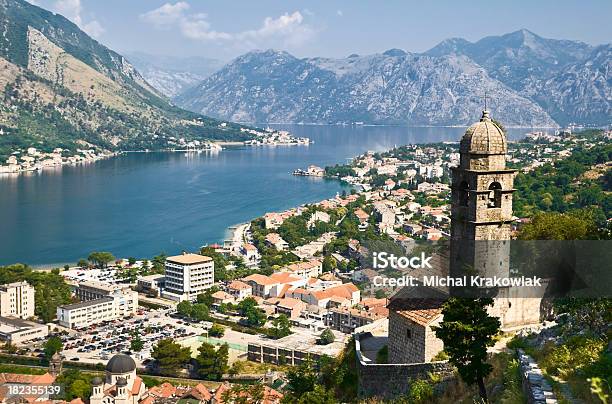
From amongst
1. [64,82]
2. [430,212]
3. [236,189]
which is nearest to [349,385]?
[430,212]

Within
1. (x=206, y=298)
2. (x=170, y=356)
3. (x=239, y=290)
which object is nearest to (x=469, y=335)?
(x=170, y=356)

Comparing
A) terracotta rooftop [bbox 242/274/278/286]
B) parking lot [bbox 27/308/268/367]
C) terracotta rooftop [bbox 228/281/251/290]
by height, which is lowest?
parking lot [bbox 27/308/268/367]

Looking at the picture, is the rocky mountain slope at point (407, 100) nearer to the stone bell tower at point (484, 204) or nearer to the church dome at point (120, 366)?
the church dome at point (120, 366)

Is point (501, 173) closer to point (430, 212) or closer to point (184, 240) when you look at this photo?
point (184, 240)

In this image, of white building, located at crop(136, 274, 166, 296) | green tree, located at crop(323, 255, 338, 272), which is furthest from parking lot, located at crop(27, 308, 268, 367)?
green tree, located at crop(323, 255, 338, 272)

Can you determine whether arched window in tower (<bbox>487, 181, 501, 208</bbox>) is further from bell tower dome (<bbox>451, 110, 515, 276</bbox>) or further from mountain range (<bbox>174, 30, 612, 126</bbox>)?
mountain range (<bbox>174, 30, 612, 126</bbox>)

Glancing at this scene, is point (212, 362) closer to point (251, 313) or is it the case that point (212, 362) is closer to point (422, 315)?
point (251, 313)

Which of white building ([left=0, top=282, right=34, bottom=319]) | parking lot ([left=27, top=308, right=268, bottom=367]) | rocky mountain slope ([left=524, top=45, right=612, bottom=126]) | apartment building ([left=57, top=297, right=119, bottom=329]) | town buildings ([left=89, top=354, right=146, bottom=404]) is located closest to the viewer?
town buildings ([left=89, top=354, right=146, bottom=404])
